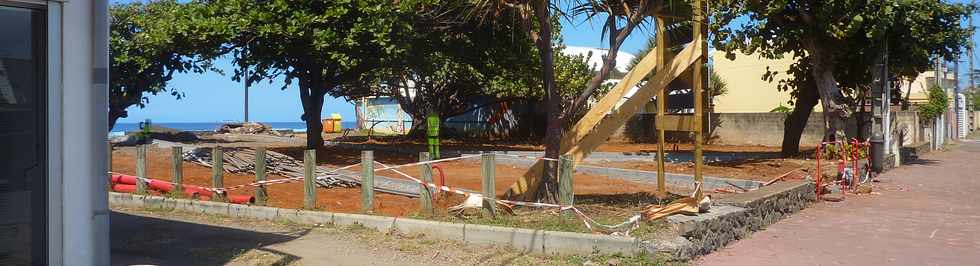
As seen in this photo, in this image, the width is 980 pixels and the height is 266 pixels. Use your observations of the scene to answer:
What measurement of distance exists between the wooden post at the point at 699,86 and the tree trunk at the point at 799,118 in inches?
523

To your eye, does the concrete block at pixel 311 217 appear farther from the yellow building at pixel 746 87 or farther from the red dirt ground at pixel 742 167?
the yellow building at pixel 746 87

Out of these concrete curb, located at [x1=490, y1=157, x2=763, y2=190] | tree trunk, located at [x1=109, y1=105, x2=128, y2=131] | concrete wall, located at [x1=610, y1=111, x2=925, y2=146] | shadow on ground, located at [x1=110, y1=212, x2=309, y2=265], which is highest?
tree trunk, located at [x1=109, y1=105, x2=128, y2=131]

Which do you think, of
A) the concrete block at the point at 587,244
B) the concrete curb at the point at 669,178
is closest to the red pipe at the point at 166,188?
the concrete block at the point at 587,244

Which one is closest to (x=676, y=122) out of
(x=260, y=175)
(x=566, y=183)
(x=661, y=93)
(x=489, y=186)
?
(x=661, y=93)

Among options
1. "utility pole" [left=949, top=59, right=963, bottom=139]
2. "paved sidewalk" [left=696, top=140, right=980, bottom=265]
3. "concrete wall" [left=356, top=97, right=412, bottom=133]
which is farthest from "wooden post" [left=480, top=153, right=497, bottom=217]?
"utility pole" [left=949, top=59, right=963, bottom=139]

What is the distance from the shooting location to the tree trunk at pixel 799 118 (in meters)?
21.6

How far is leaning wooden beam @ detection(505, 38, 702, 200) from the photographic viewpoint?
927cm

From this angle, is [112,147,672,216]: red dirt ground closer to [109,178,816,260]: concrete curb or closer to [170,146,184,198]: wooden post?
[109,178,816,260]: concrete curb

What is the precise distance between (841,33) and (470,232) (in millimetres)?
12546

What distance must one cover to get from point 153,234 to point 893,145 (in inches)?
798

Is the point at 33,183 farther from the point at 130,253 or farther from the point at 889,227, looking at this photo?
the point at 889,227

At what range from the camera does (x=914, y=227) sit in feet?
32.7

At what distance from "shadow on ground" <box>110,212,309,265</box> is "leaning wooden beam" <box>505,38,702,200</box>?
2.78 m

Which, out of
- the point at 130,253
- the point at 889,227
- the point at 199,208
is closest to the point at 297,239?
the point at 130,253
